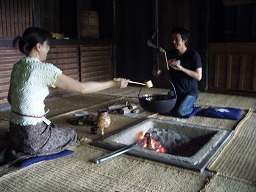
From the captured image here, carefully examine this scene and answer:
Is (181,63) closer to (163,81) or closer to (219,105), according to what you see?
(219,105)

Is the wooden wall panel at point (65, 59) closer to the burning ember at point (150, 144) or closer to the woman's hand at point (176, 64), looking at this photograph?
the woman's hand at point (176, 64)

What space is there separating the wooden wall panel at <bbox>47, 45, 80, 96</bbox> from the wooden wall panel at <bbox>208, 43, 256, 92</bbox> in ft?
8.14

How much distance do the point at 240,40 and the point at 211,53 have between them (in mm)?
531

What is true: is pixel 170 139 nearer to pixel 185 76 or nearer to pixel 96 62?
pixel 185 76

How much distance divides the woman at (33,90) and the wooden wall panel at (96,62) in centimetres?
332

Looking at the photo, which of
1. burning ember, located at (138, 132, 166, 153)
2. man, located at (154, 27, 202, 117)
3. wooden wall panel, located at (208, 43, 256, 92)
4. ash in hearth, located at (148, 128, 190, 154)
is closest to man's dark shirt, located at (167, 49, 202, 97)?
man, located at (154, 27, 202, 117)

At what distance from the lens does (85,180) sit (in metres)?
2.00

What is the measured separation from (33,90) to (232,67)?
12.9ft

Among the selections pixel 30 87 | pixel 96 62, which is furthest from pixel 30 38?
pixel 96 62

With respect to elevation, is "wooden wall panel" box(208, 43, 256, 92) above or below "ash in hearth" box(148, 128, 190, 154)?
above

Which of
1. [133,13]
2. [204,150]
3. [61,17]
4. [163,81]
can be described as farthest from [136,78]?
[204,150]

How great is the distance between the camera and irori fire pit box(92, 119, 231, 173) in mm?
2535

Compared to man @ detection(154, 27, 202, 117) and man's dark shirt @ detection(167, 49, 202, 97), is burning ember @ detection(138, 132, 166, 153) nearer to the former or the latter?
man @ detection(154, 27, 202, 117)

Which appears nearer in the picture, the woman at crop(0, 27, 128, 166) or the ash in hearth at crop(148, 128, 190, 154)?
the woman at crop(0, 27, 128, 166)
